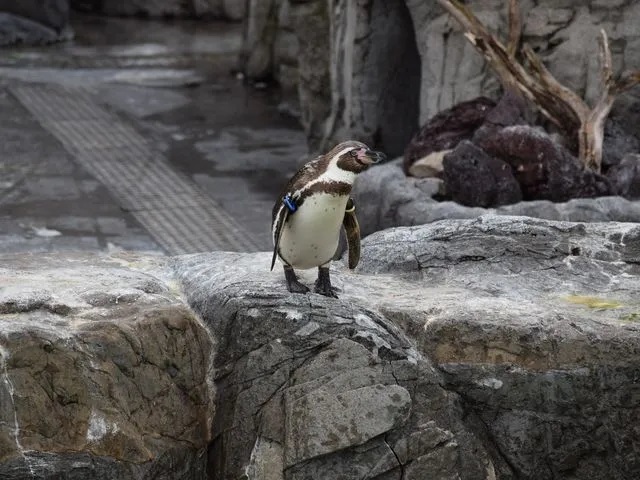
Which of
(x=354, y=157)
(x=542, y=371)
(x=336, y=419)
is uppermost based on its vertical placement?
(x=354, y=157)

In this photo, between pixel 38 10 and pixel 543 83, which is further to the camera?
pixel 38 10

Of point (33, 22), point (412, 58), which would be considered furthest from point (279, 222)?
point (33, 22)

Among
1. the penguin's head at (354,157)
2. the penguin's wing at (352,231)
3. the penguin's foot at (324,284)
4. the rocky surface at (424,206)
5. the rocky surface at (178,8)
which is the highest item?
the penguin's head at (354,157)

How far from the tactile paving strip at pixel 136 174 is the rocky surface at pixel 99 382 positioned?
3401 millimetres

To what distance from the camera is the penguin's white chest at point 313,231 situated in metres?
4.29

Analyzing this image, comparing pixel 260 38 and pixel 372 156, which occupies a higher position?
pixel 372 156

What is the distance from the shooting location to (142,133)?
10.6 m

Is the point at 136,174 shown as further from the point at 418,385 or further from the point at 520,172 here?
the point at 418,385

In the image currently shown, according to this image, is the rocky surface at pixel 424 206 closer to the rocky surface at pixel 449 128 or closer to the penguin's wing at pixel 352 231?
the rocky surface at pixel 449 128

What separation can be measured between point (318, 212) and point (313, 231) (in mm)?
75

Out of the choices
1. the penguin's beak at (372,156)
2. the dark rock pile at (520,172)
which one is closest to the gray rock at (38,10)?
the dark rock pile at (520,172)

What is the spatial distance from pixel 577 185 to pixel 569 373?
294 centimetres

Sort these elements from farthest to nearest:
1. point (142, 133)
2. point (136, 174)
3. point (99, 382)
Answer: point (142, 133) → point (136, 174) → point (99, 382)

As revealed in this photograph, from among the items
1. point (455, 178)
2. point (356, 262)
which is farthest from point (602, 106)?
point (356, 262)
